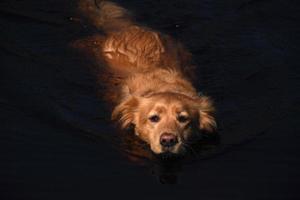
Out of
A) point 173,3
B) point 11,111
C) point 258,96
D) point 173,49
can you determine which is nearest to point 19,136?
point 11,111

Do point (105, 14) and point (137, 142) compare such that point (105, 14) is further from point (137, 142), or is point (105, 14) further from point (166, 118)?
point (166, 118)

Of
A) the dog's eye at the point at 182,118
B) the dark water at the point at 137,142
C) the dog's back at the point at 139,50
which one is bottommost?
the dark water at the point at 137,142

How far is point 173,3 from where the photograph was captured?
1158 cm

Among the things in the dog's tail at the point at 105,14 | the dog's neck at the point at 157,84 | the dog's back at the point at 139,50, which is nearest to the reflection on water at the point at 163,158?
the dog's neck at the point at 157,84

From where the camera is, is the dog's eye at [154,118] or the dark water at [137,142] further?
the dog's eye at [154,118]

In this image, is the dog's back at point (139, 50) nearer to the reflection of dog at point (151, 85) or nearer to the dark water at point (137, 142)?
the reflection of dog at point (151, 85)

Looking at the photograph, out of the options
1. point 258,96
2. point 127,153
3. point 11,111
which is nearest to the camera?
point 127,153

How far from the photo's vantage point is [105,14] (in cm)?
1057

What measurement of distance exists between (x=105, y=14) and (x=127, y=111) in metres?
2.91

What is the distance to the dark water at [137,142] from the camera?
681 cm

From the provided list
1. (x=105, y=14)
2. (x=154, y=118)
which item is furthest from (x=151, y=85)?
(x=105, y=14)

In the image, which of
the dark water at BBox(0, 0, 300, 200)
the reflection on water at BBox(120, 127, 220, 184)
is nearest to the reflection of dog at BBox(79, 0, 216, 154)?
the reflection on water at BBox(120, 127, 220, 184)

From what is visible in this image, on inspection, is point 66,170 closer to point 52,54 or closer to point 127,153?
point 127,153

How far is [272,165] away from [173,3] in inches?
199
